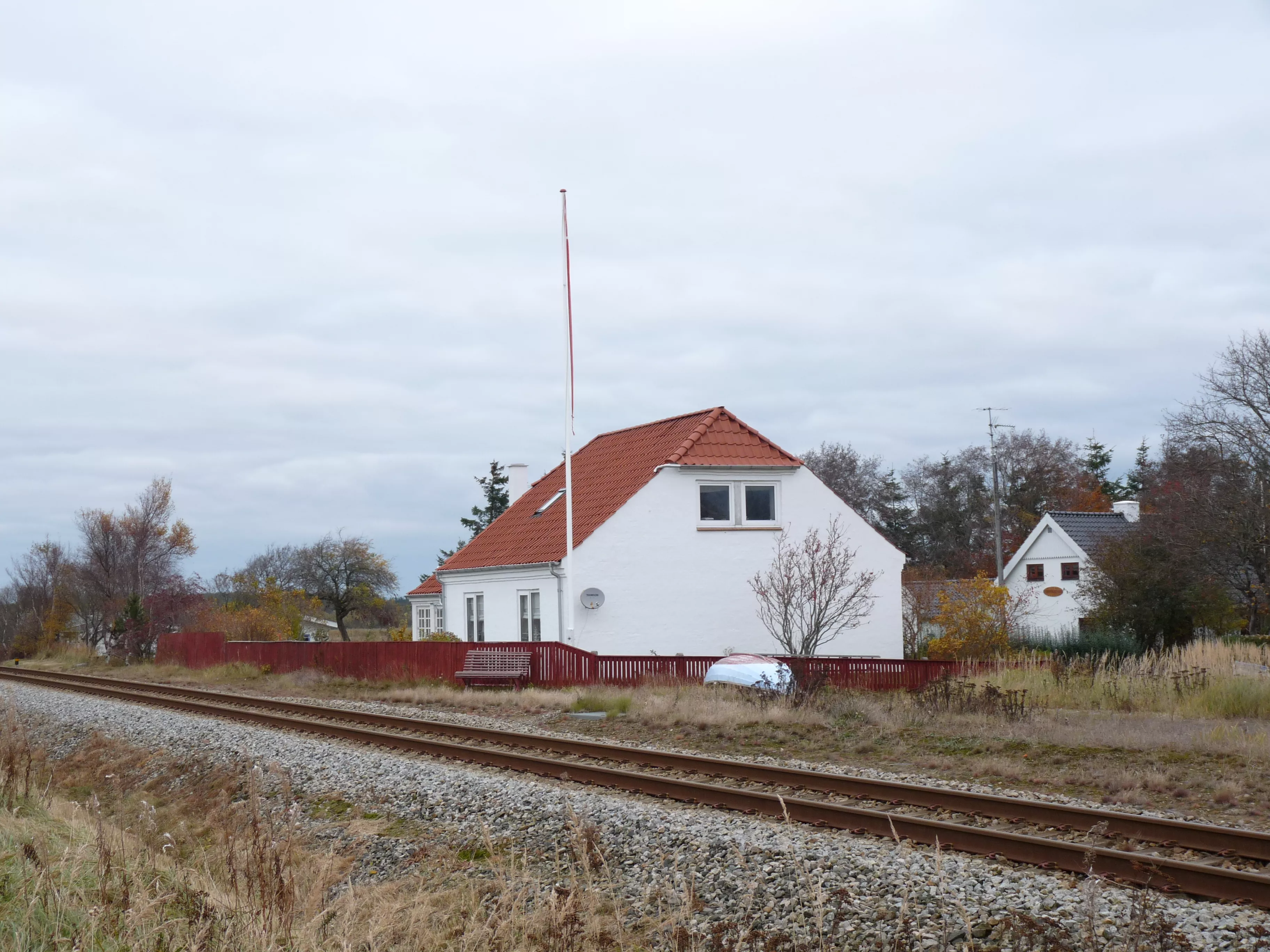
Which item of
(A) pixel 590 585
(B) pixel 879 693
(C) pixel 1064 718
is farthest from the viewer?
(A) pixel 590 585

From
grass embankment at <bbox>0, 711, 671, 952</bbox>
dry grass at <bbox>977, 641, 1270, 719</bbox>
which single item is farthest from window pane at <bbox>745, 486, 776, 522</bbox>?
grass embankment at <bbox>0, 711, 671, 952</bbox>

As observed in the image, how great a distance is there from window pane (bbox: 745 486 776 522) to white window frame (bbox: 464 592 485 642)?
7886 millimetres

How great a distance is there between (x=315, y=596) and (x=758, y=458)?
4909 cm

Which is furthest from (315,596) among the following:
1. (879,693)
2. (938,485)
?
(879,693)

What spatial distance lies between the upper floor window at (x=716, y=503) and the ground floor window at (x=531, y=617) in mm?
4697

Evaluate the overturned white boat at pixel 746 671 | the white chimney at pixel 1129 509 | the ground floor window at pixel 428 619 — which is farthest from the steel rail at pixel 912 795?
the white chimney at pixel 1129 509

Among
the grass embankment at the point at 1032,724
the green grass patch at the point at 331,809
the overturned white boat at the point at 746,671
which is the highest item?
the overturned white boat at the point at 746,671

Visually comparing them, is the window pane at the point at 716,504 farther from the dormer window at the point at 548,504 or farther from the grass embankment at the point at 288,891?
the grass embankment at the point at 288,891

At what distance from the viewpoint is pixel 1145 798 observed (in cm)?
1048

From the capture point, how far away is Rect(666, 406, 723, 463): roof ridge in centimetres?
2975

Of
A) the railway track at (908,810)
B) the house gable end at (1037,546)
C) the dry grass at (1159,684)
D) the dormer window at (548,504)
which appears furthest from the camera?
the house gable end at (1037,546)

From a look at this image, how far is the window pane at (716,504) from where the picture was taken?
3033 cm

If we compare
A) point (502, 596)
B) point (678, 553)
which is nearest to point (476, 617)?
point (502, 596)

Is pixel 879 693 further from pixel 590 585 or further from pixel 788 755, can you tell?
pixel 590 585
